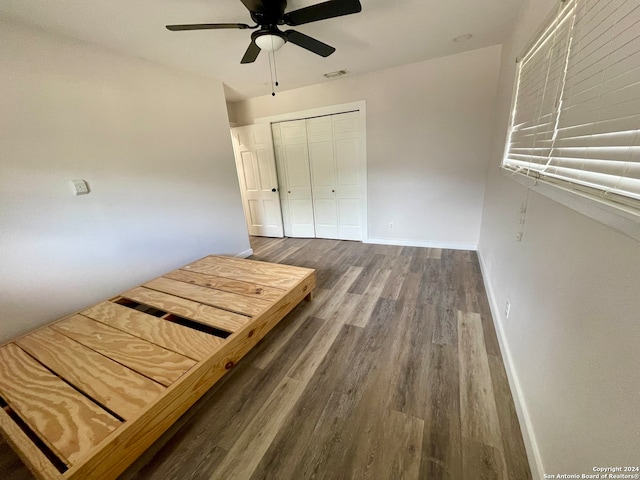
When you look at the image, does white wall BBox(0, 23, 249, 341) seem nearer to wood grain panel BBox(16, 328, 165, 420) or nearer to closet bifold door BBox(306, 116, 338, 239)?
wood grain panel BBox(16, 328, 165, 420)

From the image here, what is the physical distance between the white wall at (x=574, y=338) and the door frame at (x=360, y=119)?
2101mm

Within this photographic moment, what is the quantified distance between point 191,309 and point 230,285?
412mm

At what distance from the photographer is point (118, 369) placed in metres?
1.34

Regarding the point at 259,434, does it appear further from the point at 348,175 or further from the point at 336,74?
the point at 336,74

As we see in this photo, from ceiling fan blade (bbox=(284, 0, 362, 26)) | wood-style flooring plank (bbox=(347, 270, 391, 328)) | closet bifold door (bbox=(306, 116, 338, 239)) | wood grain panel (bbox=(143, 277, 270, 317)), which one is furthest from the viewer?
closet bifold door (bbox=(306, 116, 338, 239))

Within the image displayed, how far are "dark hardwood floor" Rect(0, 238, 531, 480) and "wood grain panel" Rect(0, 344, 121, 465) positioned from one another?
0.33 m

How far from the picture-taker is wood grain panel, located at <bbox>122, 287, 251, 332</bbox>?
5.53 ft

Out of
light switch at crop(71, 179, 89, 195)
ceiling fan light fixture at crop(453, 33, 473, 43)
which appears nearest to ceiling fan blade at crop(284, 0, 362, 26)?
ceiling fan light fixture at crop(453, 33, 473, 43)

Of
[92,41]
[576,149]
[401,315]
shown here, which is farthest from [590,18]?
[92,41]

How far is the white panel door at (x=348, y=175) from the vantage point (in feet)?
12.1

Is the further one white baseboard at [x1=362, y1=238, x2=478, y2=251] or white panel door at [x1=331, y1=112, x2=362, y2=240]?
white panel door at [x1=331, y1=112, x2=362, y2=240]

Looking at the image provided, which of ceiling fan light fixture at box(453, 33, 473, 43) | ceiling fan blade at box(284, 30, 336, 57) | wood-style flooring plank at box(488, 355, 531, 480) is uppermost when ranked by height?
ceiling fan light fixture at box(453, 33, 473, 43)

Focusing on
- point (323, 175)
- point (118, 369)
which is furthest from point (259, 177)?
point (118, 369)

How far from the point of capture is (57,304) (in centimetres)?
196
